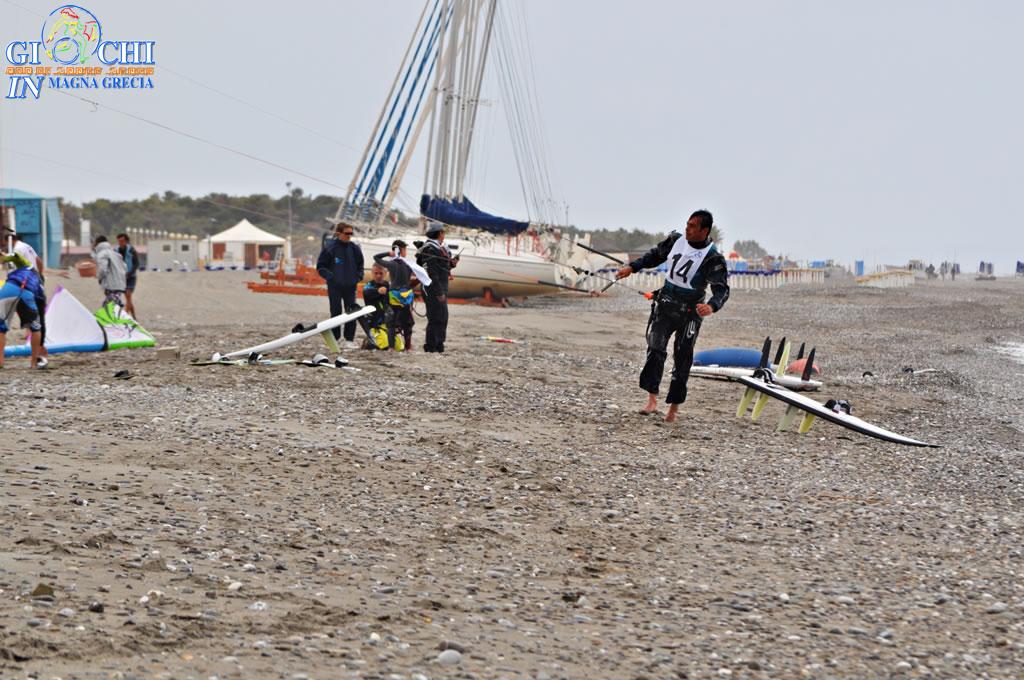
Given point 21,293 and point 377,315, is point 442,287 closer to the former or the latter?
point 377,315

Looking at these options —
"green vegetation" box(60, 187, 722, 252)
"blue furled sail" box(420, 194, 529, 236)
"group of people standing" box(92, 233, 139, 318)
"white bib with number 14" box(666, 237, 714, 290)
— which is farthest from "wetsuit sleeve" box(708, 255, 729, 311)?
"green vegetation" box(60, 187, 722, 252)

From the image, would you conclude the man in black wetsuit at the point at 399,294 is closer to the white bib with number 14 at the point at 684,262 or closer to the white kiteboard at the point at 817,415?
the white bib with number 14 at the point at 684,262

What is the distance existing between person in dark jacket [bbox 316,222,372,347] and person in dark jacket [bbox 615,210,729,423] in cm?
551

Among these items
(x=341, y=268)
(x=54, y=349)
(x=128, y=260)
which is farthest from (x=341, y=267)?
(x=128, y=260)

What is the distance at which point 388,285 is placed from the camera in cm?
1520

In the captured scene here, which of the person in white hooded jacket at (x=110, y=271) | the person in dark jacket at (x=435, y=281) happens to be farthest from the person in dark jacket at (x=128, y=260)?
the person in dark jacket at (x=435, y=281)

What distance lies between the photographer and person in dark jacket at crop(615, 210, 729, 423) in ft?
34.4

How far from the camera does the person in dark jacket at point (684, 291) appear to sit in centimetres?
1048

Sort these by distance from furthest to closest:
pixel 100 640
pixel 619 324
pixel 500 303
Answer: pixel 500 303
pixel 619 324
pixel 100 640

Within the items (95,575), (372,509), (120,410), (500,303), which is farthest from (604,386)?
(500,303)

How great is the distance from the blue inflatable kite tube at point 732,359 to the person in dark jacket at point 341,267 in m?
4.42

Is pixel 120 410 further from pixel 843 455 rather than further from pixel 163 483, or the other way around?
pixel 843 455

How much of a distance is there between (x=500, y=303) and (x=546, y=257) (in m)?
2.17

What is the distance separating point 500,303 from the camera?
1602 inches
